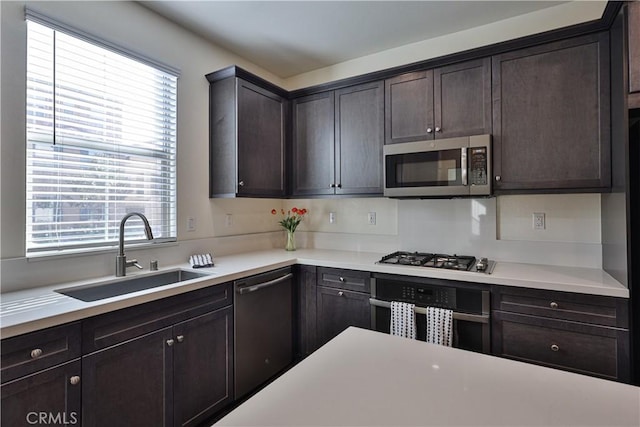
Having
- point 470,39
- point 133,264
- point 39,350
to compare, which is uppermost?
point 470,39

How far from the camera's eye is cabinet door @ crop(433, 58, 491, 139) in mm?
2207

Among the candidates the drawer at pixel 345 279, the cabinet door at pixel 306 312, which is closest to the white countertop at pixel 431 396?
the drawer at pixel 345 279

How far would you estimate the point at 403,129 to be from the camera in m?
2.50

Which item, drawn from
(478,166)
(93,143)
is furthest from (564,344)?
(93,143)

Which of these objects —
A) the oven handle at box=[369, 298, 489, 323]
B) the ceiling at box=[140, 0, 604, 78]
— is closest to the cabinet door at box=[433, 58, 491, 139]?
the ceiling at box=[140, 0, 604, 78]

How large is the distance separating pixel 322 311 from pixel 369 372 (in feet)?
5.71

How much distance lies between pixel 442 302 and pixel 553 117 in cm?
133

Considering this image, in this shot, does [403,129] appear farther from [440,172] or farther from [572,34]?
[572,34]

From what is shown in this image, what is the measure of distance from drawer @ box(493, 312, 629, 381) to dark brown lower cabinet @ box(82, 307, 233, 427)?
1.65 meters

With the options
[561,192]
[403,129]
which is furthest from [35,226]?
A: [561,192]

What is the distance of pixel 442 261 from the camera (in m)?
2.30

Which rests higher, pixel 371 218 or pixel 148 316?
pixel 371 218

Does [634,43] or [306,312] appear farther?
[306,312]

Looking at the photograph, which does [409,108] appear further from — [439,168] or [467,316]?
[467,316]
